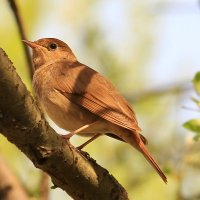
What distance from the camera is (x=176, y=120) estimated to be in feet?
26.0

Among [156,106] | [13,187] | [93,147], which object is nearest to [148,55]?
[156,106]

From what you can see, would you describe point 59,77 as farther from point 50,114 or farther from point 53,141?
point 53,141

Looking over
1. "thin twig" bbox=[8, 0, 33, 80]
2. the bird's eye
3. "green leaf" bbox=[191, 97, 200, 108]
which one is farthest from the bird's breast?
the bird's eye

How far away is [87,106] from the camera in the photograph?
565 cm

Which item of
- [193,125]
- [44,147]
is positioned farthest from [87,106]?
[44,147]

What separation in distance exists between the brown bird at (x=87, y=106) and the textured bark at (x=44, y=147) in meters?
1.14

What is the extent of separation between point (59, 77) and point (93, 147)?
2.49m

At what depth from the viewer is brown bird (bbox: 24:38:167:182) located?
561cm

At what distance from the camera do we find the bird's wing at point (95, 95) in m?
5.61

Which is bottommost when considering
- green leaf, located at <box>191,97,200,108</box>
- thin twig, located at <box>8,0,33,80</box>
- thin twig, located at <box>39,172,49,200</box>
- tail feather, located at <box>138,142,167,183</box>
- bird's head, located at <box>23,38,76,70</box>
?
thin twig, located at <box>39,172,49,200</box>

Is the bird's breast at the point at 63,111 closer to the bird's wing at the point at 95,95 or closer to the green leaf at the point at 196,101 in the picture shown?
the bird's wing at the point at 95,95

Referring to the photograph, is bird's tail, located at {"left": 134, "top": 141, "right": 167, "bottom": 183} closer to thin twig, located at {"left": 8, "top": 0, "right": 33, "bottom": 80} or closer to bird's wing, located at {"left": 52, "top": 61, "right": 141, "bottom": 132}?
bird's wing, located at {"left": 52, "top": 61, "right": 141, "bottom": 132}

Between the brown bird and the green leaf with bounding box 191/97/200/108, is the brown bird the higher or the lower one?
the lower one

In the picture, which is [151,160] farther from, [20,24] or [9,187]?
[20,24]
